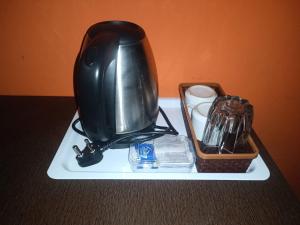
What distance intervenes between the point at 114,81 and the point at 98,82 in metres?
0.04

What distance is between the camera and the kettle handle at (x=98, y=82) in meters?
0.43

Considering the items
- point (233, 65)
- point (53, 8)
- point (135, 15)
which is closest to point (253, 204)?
point (233, 65)

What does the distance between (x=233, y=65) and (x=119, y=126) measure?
17.2 inches

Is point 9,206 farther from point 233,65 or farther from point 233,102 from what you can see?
point 233,65

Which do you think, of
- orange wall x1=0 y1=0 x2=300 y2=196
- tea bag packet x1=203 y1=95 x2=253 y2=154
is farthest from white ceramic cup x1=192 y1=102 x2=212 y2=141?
orange wall x1=0 y1=0 x2=300 y2=196

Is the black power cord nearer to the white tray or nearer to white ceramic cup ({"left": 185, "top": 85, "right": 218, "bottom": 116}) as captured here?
the white tray

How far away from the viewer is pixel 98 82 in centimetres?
43

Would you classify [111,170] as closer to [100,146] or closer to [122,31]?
[100,146]

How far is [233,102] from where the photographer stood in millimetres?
532

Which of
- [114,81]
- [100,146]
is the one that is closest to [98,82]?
[114,81]

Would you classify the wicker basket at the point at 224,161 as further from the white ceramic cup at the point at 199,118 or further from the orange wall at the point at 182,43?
the orange wall at the point at 182,43

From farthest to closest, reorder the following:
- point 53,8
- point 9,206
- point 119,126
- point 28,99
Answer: point 28,99 → point 53,8 → point 119,126 → point 9,206

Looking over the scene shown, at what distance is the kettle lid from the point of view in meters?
0.46

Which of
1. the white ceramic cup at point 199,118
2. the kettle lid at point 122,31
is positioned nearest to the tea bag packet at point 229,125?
the white ceramic cup at point 199,118
